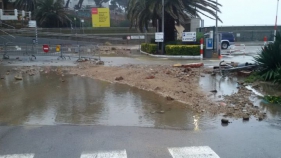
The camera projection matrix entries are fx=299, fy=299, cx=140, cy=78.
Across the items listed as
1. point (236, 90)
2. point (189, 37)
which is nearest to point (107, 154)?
point (236, 90)

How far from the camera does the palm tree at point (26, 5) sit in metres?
57.7

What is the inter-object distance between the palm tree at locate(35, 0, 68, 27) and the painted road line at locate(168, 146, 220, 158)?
53.2 meters

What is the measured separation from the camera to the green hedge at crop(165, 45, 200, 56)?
75.4ft

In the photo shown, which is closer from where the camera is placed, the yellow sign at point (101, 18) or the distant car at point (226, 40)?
the distant car at point (226, 40)

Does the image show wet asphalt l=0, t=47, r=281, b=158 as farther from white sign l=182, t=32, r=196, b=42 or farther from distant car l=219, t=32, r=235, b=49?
distant car l=219, t=32, r=235, b=49

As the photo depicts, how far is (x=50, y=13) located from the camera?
54312 mm

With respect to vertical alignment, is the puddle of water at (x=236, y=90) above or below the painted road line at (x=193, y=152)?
above

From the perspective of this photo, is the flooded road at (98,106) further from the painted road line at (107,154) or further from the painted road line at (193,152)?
the painted road line at (107,154)

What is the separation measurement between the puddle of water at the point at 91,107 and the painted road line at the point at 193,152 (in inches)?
43.8

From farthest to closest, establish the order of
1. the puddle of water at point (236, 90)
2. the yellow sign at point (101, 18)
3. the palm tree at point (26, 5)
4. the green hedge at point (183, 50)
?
the palm tree at point (26, 5)
the yellow sign at point (101, 18)
the green hedge at point (183, 50)
the puddle of water at point (236, 90)

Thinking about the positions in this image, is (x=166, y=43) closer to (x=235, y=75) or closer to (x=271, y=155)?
(x=235, y=75)

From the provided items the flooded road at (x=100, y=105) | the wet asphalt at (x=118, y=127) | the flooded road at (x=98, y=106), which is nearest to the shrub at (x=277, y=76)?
the flooded road at (x=100, y=105)

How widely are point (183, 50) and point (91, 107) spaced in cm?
1634

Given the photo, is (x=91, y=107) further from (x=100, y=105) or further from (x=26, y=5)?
(x=26, y=5)
